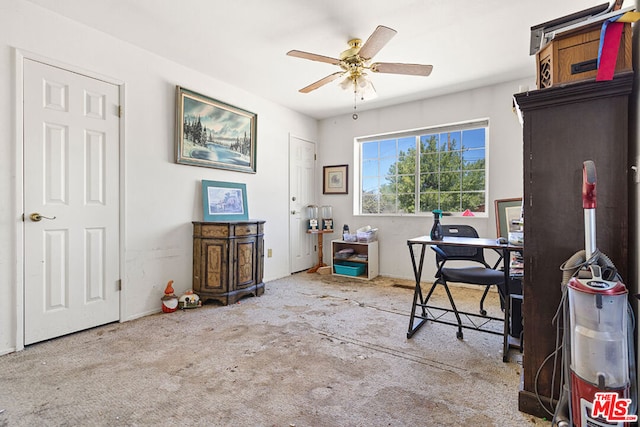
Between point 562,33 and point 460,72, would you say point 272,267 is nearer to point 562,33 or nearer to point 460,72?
point 460,72

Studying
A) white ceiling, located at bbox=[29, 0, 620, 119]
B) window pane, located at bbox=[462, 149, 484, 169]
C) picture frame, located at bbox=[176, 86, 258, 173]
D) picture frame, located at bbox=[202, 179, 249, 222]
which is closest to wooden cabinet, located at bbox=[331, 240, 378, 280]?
picture frame, located at bbox=[202, 179, 249, 222]

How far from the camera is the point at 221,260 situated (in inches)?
123

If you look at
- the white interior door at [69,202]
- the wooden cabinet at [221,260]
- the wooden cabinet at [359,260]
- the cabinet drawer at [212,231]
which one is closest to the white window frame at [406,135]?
the wooden cabinet at [359,260]

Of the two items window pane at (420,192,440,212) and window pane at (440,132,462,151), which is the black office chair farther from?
window pane at (440,132,462,151)

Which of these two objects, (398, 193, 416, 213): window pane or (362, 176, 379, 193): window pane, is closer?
(398, 193, 416, 213): window pane

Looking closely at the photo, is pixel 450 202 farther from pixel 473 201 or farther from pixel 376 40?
pixel 376 40

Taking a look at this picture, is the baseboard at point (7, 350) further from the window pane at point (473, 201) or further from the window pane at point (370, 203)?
the window pane at point (473, 201)

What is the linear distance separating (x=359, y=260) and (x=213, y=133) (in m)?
2.63

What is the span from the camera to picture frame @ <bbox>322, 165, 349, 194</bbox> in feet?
16.1

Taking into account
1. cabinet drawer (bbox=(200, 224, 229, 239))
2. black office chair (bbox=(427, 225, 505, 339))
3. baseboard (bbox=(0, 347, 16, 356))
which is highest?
cabinet drawer (bbox=(200, 224, 229, 239))

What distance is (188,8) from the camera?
2236 mm

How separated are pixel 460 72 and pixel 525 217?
249 cm

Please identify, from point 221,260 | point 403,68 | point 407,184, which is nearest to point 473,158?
point 407,184

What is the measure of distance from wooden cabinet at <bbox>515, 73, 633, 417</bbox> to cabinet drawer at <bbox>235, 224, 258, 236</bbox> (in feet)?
8.52
